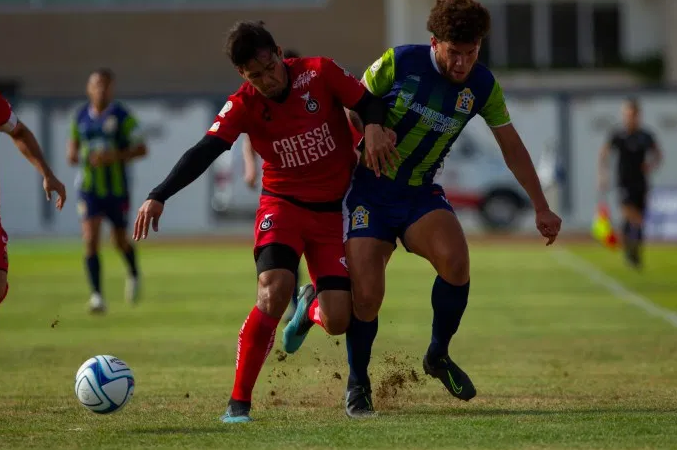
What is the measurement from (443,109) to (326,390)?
2096 mm

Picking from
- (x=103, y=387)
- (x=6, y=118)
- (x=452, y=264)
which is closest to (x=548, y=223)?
(x=452, y=264)

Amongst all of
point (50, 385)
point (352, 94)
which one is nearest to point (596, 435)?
point (352, 94)

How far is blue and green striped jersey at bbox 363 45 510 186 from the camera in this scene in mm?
7906

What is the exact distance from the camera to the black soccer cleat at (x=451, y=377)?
26.4 feet

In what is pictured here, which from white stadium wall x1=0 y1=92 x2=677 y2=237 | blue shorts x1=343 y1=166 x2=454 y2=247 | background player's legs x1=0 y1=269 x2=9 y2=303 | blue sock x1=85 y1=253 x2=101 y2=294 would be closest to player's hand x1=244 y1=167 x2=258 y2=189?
blue sock x1=85 y1=253 x2=101 y2=294

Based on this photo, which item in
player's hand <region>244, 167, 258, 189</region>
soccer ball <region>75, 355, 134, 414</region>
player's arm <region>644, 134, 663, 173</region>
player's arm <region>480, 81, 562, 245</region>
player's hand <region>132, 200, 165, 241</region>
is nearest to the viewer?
player's hand <region>132, 200, 165, 241</region>

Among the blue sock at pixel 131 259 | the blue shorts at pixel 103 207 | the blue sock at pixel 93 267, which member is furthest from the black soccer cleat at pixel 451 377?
the blue sock at pixel 131 259

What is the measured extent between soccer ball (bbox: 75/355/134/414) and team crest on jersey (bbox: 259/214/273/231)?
1.12 meters

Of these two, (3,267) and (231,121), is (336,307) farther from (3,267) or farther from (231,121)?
(3,267)

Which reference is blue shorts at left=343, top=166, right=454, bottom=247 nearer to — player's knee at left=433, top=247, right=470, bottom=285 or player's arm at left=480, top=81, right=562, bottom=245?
player's knee at left=433, top=247, right=470, bottom=285

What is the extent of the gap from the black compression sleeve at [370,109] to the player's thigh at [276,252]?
2.20ft

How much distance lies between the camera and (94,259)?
14.8m

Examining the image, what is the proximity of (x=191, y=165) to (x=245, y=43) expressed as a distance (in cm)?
75

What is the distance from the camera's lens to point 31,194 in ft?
114
